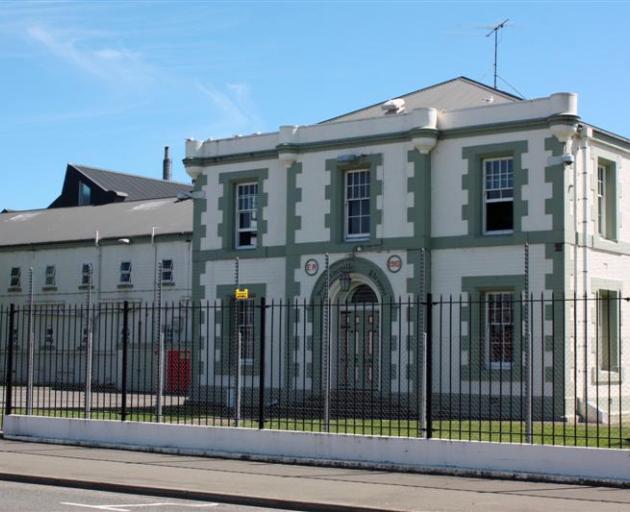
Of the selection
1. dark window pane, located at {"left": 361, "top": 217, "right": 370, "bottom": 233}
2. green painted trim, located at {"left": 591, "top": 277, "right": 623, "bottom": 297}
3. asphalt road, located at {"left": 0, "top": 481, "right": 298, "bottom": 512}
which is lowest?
asphalt road, located at {"left": 0, "top": 481, "right": 298, "bottom": 512}

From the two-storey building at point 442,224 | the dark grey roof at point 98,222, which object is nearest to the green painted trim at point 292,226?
the two-storey building at point 442,224

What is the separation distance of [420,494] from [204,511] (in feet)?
9.65

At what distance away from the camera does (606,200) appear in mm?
28797

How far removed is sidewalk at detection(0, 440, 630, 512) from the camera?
13.3 meters

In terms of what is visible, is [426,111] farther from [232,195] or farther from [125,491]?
[125,491]

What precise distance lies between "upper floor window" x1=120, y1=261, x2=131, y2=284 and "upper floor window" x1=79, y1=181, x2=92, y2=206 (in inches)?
507

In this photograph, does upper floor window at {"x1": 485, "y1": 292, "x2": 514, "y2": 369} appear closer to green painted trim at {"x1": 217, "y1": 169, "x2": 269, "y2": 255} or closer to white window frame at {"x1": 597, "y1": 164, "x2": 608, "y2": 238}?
white window frame at {"x1": 597, "y1": 164, "x2": 608, "y2": 238}

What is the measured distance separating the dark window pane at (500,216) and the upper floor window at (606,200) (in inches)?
107

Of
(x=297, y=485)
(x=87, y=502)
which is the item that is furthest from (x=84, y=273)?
(x=87, y=502)

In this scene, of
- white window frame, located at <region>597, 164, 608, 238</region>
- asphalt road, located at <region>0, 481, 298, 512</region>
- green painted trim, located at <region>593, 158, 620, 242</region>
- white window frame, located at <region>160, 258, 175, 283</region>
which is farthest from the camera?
white window frame, located at <region>160, 258, 175, 283</region>

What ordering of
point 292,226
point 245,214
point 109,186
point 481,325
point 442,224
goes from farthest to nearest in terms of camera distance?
point 109,186 < point 245,214 < point 292,226 < point 442,224 < point 481,325

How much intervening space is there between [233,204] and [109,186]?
26.5 m

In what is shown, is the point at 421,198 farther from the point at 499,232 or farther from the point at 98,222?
the point at 98,222

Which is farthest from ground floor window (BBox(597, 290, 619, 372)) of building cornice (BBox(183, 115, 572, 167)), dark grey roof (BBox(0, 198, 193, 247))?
dark grey roof (BBox(0, 198, 193, 247))
